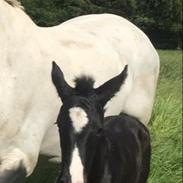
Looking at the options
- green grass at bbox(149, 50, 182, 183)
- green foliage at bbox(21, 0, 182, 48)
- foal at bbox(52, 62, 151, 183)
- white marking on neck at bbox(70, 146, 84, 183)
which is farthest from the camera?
green foliage at bbox(21, 0, 182, 48)

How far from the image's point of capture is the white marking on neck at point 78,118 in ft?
11.6

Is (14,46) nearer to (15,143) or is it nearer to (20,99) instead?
(20,99)

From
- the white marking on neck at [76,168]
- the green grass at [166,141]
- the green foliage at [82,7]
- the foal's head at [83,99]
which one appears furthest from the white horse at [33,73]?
the green foliage at [82,7]

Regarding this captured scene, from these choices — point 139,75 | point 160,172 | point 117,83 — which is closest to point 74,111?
point 117,83

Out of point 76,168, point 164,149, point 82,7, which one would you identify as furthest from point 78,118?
point 82,7

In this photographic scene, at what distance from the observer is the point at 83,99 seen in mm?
3678

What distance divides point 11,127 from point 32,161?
34 centimetres

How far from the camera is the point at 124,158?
484cm

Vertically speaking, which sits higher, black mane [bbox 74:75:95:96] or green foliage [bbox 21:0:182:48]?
black mane [bbox 74:75:95:96]

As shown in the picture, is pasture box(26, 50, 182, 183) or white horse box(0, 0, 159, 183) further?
pasture box(26, 50, 182, 183)

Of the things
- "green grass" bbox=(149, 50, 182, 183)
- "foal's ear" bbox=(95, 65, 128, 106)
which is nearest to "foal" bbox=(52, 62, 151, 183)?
"foal's ear" bbox=(95, 65, 128, 106)

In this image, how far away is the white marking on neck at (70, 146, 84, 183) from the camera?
339cm

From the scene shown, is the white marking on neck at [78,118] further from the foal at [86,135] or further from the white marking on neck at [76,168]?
the white marking on neck at [76,168]

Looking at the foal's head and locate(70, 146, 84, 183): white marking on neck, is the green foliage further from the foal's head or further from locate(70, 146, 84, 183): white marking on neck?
locate(70, 146, 84, 183): white marking on neck
